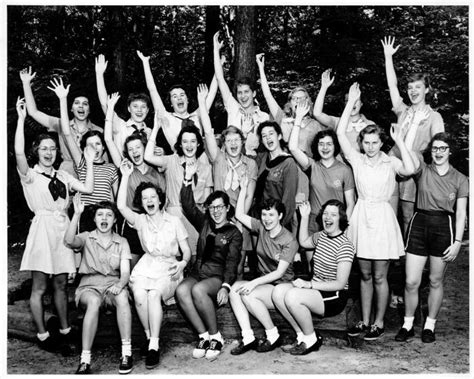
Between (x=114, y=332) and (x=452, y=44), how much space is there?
7.72 metres

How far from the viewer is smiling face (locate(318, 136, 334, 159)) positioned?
543 centimetres

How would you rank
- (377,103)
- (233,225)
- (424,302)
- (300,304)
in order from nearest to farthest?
(300,304) < (233,225) < (424,302) < (377,103)

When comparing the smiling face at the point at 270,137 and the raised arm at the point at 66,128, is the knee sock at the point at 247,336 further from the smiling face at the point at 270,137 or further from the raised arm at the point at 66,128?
the raised arm at the point at 66,128

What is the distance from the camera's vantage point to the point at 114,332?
5.46 metres

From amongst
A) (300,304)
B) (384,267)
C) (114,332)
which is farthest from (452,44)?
(114,332)

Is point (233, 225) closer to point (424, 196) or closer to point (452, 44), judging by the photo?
point (424, 196)

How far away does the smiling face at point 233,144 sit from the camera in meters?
5.55

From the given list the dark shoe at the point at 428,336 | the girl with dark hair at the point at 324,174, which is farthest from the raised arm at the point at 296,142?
the dark shoe at the point at 428,336

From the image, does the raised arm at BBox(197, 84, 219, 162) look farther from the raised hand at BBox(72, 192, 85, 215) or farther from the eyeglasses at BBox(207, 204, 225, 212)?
the raised hand at BBox(72, 192, 85, 215)

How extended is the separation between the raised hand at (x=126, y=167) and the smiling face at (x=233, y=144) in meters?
0.93

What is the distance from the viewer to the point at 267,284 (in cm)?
519

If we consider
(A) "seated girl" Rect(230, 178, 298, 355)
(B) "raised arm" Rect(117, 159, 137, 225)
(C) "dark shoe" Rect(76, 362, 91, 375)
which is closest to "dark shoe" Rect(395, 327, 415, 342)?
(A) "seated girl" Rect(230, 178, 298, 355)

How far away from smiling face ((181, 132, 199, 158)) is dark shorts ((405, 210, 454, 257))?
6.99 ft

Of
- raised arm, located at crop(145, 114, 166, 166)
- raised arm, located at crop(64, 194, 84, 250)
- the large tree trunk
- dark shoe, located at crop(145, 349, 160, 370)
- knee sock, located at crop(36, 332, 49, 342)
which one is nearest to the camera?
dark shoe, located at crop(145, 349, 160, 370)
